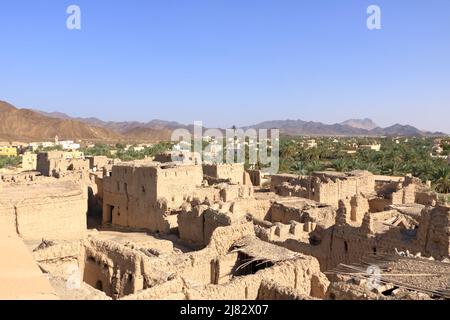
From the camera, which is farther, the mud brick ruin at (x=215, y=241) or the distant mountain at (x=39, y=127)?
the distant mountain at (x=39, y=127)

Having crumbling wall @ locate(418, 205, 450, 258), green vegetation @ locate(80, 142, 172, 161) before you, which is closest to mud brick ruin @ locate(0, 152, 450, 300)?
crumbling wall @ locate(418, 205, 450, 258)

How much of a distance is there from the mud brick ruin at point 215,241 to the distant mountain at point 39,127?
105 meters

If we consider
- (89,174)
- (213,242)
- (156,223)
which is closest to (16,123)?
(89,174)

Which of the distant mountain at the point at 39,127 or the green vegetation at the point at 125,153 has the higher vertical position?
the distant mountain at the point at 39,127

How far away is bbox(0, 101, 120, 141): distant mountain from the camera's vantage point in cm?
12069

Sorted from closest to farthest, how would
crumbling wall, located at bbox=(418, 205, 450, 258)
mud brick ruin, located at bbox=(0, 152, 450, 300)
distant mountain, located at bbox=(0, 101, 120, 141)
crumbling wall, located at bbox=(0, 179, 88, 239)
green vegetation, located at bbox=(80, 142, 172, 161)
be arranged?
mud brick ruin, located at bbox=(0, 152, 450, 300)
crumbling wall, located at bbox=(418, 205, 450, 258)
crumbling wall, located at bbox=(0, 179, 88, 239)
green vegetation, located at bbox=(80, 142, 172, 161)
distant mountain, located at bbox=(0, 101, 120, 141)

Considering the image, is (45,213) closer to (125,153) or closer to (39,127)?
(125,153)

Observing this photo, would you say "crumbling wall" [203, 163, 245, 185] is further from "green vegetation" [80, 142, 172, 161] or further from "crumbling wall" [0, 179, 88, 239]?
"green vegetation" [80, 142, 172, 161]

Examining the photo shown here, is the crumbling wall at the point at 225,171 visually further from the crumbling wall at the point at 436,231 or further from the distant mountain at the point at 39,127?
the distant mountain at the point at 39,127

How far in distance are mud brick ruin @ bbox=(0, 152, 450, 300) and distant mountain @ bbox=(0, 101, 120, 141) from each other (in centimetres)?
10522

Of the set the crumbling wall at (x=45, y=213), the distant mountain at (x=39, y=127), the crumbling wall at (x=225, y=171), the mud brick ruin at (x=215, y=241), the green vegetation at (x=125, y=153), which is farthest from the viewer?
the distant mountain at (x=39, y=127)

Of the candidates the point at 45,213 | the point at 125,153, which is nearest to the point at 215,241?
the point at 45,213

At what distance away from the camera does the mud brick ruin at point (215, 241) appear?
282 inches

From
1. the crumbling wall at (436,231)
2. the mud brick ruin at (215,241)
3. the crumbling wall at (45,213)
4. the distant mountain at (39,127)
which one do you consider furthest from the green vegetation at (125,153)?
the distant mountain at (39,127)
